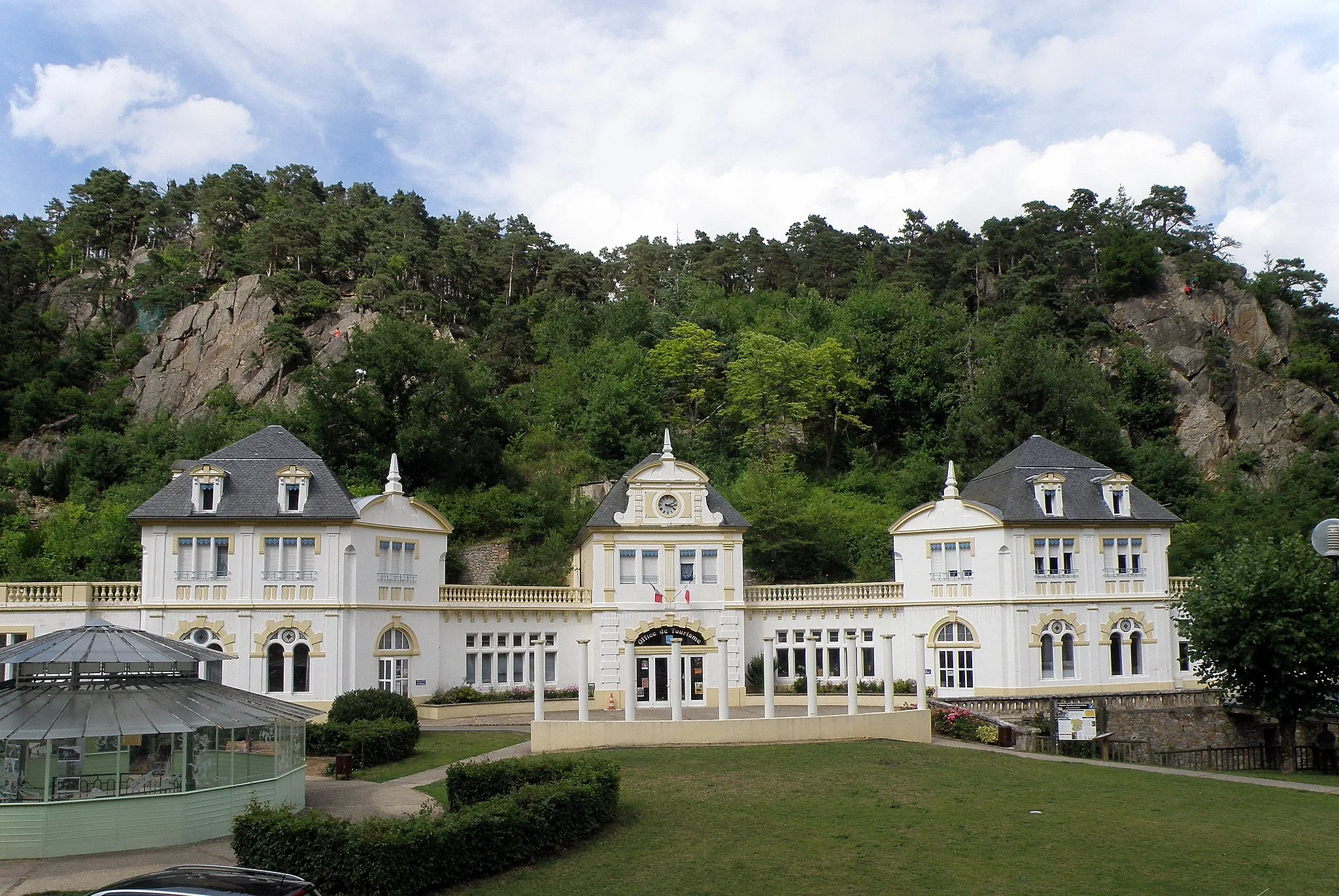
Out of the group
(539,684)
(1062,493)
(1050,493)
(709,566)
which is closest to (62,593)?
(539,684)

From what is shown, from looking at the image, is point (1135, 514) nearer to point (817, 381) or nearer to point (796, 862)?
point (817, 381)

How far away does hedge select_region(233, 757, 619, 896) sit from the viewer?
14.4 metres

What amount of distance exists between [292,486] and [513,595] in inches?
365

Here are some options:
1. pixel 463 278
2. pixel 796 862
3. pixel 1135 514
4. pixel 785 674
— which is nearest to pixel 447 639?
pixel 785 674

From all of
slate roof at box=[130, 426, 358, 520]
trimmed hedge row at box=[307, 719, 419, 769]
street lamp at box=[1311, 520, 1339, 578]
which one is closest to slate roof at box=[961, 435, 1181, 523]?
trimmed hedge row at box=[307, 719, 419, 769]

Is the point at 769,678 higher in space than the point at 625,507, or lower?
lower

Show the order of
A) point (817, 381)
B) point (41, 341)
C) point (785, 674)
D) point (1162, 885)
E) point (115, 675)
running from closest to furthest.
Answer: point (1162, 885) → point (115, 675) → point (785, 674) → point (817, 381) → point (41, 341)

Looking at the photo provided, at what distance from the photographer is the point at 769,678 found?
3139cm

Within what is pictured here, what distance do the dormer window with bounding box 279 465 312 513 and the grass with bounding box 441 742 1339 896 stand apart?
15.8 m

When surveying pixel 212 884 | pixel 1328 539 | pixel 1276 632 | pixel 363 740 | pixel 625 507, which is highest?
pixel 625 507

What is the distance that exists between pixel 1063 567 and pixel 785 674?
11.5 m

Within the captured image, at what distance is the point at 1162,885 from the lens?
51.6 feet

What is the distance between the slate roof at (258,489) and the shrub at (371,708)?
7.15 m

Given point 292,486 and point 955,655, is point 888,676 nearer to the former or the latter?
point 955,655
